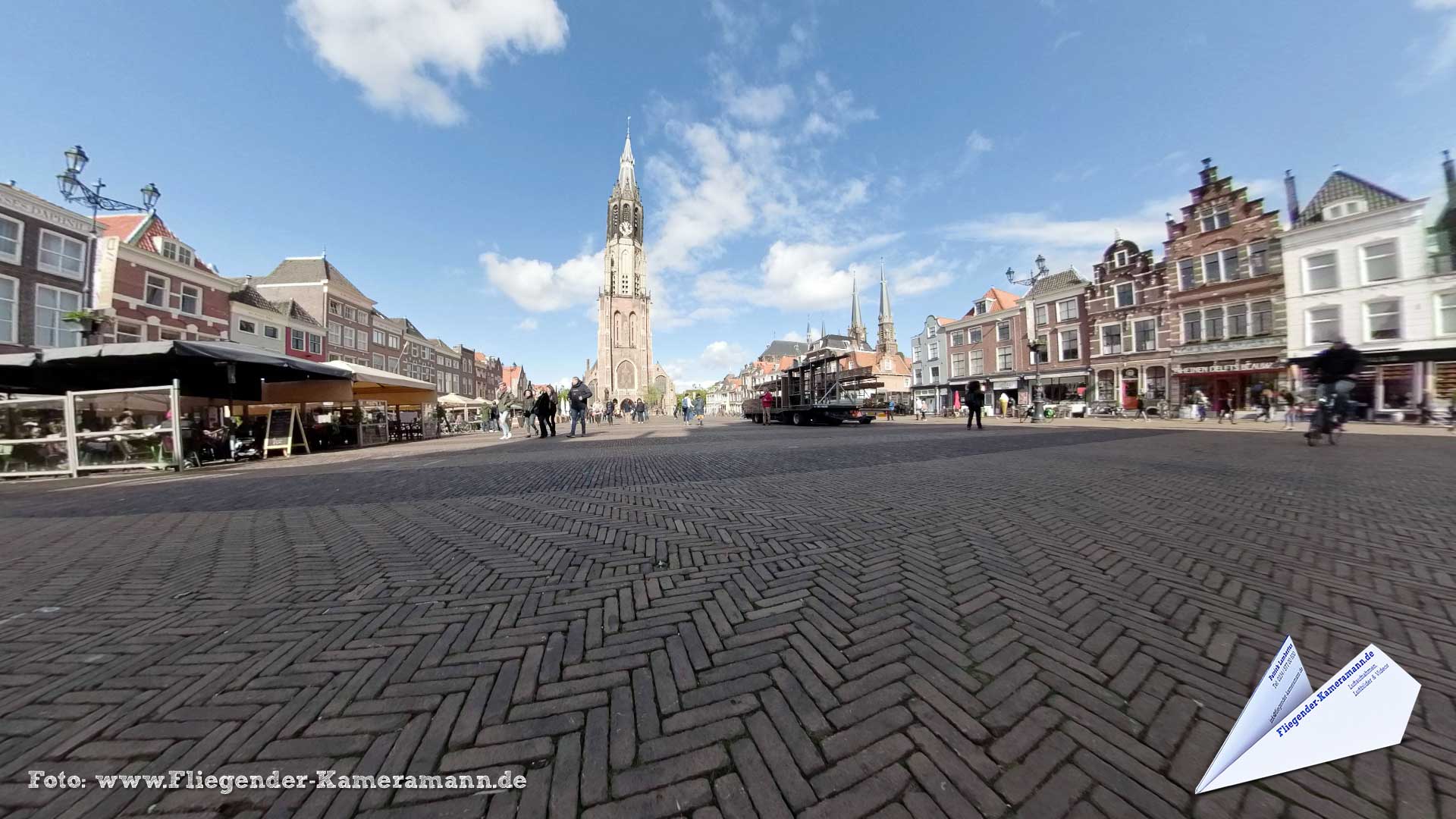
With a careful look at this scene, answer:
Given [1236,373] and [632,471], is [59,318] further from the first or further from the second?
[1236,373]

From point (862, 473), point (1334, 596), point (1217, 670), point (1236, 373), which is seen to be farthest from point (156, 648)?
point (1236, 373)

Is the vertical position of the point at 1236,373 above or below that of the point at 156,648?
above

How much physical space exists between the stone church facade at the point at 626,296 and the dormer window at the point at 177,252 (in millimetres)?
47665

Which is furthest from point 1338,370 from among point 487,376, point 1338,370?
point 487,376

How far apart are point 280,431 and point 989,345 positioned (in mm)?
39938

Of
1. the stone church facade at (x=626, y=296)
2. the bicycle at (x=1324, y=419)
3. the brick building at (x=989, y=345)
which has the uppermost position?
the stone church facade at (x=626, y=296)

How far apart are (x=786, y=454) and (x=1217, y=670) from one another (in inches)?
297

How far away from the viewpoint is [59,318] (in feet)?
57.3

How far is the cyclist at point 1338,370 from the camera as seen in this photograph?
8.92m

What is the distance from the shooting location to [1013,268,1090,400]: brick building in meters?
29.2

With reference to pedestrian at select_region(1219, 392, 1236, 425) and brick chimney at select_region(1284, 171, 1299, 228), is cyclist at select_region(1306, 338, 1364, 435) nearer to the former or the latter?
pedestrian at select_region(1219, 392, 1236, 425)

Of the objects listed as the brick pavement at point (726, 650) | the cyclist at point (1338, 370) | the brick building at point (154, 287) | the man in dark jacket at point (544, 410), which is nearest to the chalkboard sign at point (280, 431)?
the man in dark jacket at point (544, 410)

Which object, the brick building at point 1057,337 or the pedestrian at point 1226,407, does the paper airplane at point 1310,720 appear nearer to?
the pedestrian at point 1226,407

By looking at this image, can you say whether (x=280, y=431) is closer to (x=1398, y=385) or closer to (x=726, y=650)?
(x=726, y=650)
